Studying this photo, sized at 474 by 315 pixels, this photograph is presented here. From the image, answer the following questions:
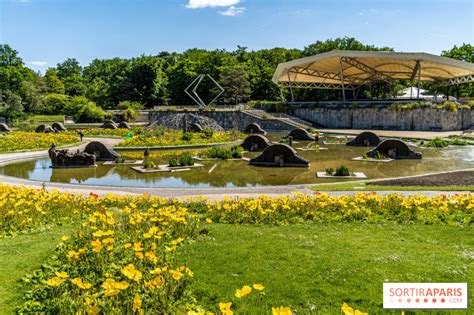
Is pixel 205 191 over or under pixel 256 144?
under

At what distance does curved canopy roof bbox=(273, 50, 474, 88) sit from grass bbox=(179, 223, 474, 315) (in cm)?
4789

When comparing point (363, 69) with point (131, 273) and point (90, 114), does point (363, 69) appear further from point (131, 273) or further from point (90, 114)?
point (131, 273)

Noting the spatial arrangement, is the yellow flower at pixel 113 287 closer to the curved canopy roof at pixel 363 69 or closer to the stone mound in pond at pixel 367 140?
the stone mound in pond at pixel 367 140

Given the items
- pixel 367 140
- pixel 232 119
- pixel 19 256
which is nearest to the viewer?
pixel 19 256

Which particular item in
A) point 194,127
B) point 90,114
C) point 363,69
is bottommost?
point 194,127

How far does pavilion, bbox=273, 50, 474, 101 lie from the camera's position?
54125mm

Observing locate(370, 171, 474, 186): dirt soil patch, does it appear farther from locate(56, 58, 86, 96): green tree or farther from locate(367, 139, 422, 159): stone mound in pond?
locate(56, 58, 86, 96): green tree

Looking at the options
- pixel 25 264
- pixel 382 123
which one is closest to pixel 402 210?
pixel 25 264

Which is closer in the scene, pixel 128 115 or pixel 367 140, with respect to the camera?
pixel 367 140

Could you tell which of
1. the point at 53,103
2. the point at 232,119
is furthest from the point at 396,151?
the point at 53,103

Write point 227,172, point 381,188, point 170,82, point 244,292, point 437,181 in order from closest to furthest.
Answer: point 244,292 < point 381,188 < point 437,181 < point 227,172 < point 170,82

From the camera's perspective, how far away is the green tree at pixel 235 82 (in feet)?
253

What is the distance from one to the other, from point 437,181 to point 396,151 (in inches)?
383

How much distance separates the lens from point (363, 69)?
67.1 metres
